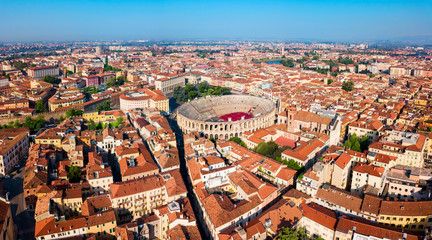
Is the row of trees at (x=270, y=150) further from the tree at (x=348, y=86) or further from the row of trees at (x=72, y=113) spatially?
the tree at (x=348, y=86)

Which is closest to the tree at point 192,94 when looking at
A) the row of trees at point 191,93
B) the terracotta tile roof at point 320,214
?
the row of trees at point 191,93

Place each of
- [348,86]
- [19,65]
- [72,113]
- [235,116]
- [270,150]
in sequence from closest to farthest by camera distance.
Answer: [270,150]
[72,113]
[235,116]
[348,86]
[19,65]

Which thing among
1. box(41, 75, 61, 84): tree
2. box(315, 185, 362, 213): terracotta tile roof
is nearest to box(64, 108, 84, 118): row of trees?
box(41, 75, 61, 84): tree

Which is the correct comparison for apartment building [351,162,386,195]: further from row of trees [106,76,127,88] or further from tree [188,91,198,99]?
row of trees [106,76,127,88]

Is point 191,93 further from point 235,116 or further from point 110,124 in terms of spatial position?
point 110,124

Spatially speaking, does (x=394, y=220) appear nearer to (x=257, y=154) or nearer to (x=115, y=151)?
(x=257, y=154)

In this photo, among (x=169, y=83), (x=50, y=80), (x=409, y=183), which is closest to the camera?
(x=409, y=183)

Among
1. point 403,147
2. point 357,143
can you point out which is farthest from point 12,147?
point 403,147

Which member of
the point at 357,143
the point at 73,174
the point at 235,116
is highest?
the point at 357,143
